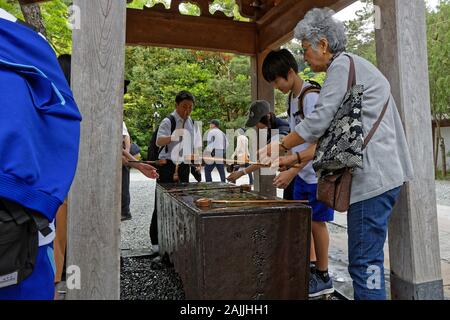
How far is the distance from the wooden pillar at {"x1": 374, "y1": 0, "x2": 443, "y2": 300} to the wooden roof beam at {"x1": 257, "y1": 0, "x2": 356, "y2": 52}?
4.82 feet

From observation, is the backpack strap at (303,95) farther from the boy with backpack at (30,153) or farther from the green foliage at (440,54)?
the green foliage at (440,54)

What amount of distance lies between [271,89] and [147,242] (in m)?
2.88

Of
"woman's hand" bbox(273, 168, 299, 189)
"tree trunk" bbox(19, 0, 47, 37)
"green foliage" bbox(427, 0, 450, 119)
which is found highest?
"green foliage" bbox(427, 0, 450, 119)

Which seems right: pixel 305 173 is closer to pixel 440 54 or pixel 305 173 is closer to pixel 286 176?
pixel 286 176

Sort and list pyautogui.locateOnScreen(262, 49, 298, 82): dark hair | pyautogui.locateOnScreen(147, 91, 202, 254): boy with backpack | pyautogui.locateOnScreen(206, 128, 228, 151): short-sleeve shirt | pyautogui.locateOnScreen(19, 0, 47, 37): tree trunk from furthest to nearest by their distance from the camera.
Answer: pyautogui.locateOnScreen(206, 128, 228, 151): short-sleeve shirt
pyautogui.locateOnScreen(19, 0, 47, 37): tree trunk
pyautogui.locateOnScreen(147, 91, 202, 254): boy with backpack
pyautogui.locateOnScreen(262, 49, 298, 82): dark hair

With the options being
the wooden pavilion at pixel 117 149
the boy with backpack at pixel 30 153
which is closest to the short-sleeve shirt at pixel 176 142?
the wooden pavilion at pixel 117 149

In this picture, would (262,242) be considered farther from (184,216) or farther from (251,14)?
(251,14)

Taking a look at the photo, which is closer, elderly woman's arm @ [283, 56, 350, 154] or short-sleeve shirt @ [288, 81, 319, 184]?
elderly woman's arm @ [283, 56, 350, 154]

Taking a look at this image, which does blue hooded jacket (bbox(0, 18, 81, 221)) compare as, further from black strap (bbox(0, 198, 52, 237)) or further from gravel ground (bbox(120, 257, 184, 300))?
gravel ground (bbox(120, 257, 184, 300))

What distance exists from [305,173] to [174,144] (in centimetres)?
205

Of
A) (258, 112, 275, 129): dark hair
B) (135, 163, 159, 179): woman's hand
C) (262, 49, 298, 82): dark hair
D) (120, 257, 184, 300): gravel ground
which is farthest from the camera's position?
(135, 163, 159, 179): woman's hand

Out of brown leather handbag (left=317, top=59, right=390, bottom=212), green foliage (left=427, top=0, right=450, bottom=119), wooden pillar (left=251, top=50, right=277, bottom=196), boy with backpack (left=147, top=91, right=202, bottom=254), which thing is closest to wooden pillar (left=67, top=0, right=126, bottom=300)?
brown leather handbag (left=317, top=59, right=390, bottom=212)

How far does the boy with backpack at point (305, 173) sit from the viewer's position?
2885 mm

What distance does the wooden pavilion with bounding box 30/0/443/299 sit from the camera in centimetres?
190
